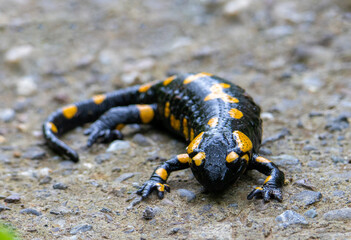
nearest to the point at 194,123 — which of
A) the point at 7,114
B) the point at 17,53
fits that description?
the point at 7,114

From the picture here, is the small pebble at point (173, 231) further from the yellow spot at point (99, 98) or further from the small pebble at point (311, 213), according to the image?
the yellow spot at point (99, 98)

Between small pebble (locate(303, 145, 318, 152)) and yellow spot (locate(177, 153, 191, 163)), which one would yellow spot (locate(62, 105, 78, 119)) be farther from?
small pebble (locate(303, 145, 318, 152))

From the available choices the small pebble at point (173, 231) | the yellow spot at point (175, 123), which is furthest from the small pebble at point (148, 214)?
the yellow spot at point (175, 123)

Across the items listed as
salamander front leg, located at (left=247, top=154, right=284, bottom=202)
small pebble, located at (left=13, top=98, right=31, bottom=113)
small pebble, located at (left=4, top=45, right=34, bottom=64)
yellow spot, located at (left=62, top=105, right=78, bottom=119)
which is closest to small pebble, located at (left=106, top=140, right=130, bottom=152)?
yellow spot, located at (left=62, top=105, right=78, bottom=119)

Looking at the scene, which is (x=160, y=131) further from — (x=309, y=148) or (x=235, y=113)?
(x=309, y=148)

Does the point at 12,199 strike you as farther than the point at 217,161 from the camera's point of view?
Yes
